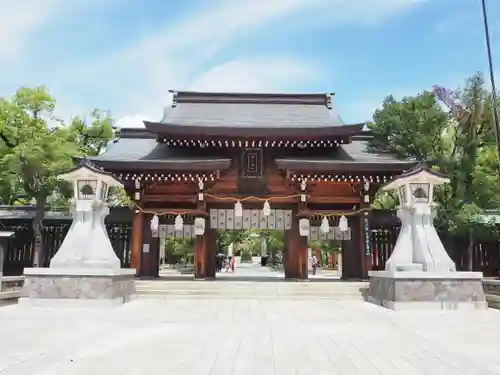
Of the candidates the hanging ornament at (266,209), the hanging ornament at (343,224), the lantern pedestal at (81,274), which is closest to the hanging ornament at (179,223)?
the hanging ornament at (266,209)

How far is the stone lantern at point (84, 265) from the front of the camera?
11234 mm

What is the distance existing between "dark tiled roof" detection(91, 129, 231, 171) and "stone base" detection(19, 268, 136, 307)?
6155mm

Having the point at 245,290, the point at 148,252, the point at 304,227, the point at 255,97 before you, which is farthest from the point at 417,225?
the point at 255,97

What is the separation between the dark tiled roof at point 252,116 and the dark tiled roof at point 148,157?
1.23 m

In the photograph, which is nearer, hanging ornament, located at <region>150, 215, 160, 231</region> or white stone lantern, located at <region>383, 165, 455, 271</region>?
white stone lantern, located at <region>383, 165, 455, 271</region>

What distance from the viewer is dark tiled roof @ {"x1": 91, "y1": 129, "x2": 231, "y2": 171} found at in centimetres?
1666

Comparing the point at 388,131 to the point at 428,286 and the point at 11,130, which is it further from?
the point at 11,130

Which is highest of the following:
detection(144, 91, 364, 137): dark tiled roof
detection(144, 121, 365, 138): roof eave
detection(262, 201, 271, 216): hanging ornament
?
detection(144, 91, 364, 137): dark tiled roof

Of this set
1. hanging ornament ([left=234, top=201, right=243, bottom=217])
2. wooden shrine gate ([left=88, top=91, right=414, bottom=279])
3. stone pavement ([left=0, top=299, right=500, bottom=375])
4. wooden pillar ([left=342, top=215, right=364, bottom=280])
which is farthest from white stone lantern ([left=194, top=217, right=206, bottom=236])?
stone pavement ([left=0, top=299, right=500, bottom=375])

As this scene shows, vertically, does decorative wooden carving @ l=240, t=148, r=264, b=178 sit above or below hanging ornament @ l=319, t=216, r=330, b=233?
above

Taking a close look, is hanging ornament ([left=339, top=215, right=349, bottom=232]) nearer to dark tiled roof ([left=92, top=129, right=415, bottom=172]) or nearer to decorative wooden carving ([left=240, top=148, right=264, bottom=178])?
dark tiled roof ([left=92, top=129, right=415, bottom=172])

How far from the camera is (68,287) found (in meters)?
11.3

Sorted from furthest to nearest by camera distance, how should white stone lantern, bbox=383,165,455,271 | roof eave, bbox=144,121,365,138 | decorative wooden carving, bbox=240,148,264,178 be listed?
decorative wooden carving, bbox=240,148,264,178 < roof eave, bbox=144,121,365,138 < white stone lantern, bbox=383,165,455,271

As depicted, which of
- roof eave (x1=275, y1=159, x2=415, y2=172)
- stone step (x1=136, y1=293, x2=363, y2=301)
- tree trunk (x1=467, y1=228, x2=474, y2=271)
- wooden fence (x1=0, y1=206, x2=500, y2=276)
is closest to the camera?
stone step (x1=136, y1=293, x2=363, y2=301)
